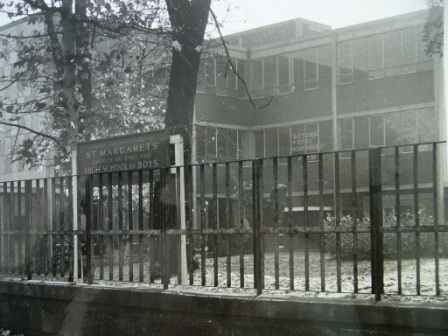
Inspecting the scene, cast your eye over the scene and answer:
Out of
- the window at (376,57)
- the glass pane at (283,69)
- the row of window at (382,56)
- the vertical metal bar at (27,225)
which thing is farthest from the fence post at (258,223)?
the glass pane at (283,69)

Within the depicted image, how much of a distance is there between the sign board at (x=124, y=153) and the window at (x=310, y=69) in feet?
89.3

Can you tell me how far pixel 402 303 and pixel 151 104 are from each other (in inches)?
516

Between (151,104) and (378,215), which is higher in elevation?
(151,104)

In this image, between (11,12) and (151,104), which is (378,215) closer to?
(11,12)

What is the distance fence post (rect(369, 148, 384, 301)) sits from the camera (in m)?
6.07

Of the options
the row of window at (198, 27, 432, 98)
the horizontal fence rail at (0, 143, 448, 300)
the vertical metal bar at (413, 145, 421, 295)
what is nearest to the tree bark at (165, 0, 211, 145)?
the horizontal fence rail at (0, 143, 448, 300)

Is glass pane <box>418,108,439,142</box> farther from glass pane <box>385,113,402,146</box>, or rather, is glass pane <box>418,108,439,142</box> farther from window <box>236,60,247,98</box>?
window <box>236,60,247,98</box>

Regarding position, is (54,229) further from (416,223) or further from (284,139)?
(284,139)

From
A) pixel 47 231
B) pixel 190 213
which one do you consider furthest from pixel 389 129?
pixel 190 213

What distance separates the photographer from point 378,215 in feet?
20.2

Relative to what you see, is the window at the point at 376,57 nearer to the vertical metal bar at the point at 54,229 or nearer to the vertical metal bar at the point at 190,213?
the vertical metal bar at the point at 54,229

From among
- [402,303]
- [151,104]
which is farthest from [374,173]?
[151,104]

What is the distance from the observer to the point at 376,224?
6.14m

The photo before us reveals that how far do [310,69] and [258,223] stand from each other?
29.8 m
